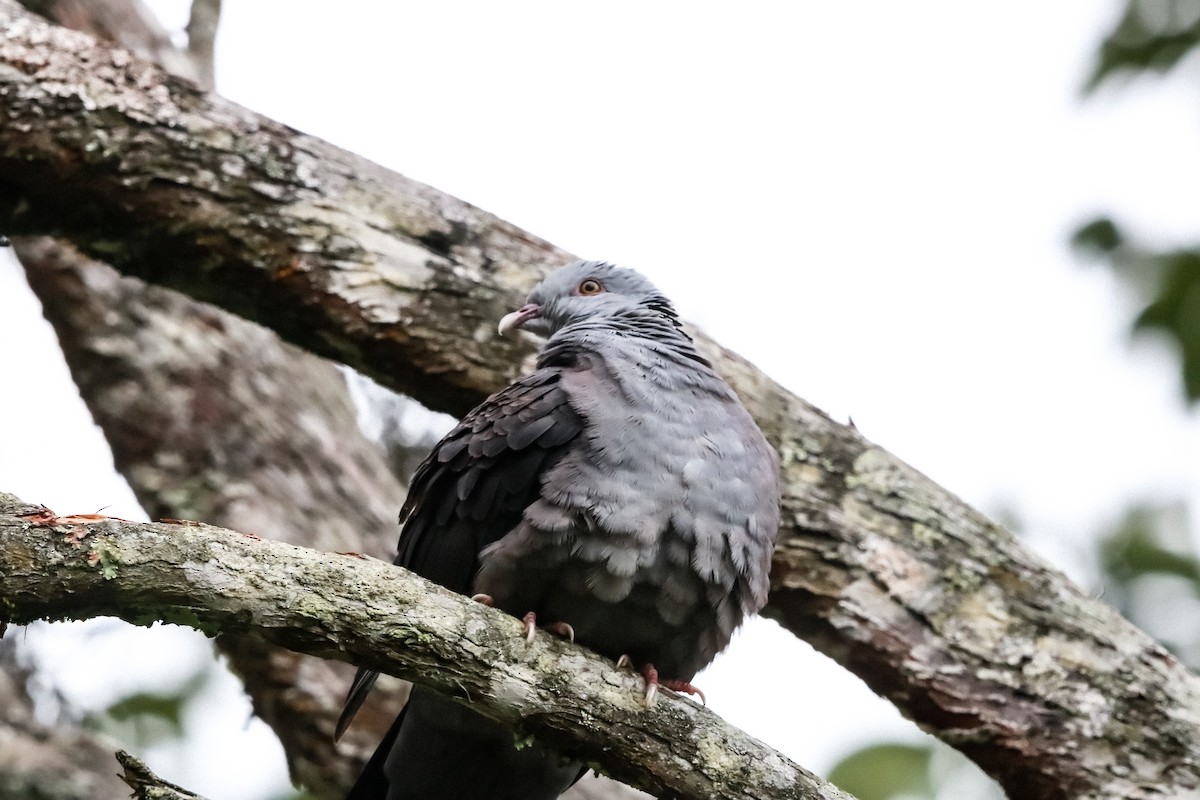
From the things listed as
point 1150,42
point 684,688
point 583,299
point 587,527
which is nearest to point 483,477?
point 587,527

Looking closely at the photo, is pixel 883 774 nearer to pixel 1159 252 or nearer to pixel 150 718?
pixel 1159 252

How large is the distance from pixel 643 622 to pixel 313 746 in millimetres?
2498

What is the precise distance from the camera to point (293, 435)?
231 inches

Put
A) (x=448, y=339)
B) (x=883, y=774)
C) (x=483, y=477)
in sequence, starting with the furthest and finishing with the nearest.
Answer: (x=883, y=774) → (x=448, y=339) → (x=483, y=477)

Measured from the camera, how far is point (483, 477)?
3580mm

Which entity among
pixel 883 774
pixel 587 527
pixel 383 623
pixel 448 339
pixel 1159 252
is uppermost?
pixel 1159 252

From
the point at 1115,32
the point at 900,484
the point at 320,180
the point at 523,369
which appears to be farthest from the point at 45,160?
the point at 1115,32

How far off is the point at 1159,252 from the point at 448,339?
2.83 m

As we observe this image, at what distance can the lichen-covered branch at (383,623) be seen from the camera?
2.21 m

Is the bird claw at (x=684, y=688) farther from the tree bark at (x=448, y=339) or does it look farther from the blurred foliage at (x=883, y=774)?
the blurred foliage at (x=883, y=774)

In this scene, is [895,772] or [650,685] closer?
[650,685]

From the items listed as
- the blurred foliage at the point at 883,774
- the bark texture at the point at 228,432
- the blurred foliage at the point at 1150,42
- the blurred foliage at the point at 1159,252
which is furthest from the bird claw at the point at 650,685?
the blurred foliage at the point at 1150,42

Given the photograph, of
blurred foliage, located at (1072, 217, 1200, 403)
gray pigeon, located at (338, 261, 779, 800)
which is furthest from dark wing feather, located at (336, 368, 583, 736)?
blurred foliage, located at (1072, 217, 1200, 403)

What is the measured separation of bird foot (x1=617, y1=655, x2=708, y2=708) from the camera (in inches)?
115
